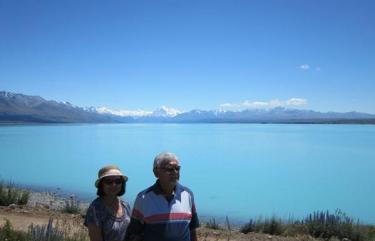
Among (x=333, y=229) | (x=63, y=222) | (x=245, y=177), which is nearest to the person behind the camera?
(x=63, y=222)

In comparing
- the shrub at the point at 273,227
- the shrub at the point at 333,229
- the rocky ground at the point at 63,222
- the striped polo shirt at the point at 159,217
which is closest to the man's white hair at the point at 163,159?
the striped polo shirt at the point at 159,217

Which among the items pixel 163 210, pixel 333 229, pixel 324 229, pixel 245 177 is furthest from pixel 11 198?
pixel 245 177

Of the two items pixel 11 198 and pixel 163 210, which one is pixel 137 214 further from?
pixel 11 198

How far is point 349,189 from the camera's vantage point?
2083 centimetres

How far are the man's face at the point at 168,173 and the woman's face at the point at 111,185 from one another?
0.29 m

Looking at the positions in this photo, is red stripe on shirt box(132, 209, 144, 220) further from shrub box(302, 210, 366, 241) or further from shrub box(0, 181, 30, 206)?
shrub box(0, 181, 30, 206)

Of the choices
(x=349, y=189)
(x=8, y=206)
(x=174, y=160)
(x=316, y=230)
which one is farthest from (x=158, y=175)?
(x=349, y=189)

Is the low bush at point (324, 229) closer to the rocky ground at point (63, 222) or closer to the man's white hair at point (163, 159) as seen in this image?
the rocky ground at point (63, 222)

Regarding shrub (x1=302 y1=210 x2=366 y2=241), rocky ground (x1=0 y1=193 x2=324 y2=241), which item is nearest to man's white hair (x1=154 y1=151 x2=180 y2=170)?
rocky ground (x1=0 y1=193 x2=324 y2=241)

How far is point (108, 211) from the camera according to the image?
Answer: 3055 mm

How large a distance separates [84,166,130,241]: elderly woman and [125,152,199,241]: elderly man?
94 millimetres

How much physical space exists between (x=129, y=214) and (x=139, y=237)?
26 cm

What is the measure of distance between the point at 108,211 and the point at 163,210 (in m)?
0.38

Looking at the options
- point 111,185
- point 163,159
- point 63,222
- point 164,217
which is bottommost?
point 63,222
